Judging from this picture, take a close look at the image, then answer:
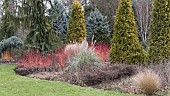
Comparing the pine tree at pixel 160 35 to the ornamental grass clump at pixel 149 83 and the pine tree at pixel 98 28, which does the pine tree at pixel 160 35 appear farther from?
the pine tree at pixel 98 28

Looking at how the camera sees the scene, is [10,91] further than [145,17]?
No

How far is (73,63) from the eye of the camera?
10672 mm

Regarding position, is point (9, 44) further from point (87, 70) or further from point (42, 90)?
point (42, 90)

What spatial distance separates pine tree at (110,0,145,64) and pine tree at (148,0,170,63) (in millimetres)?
565

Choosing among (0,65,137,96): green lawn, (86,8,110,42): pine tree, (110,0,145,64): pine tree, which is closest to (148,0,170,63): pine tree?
(110,0,145,64): pine tree

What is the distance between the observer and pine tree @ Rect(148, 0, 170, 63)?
458 inches

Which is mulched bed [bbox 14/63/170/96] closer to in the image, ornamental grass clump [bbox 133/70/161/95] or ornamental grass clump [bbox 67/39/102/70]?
ornamental grass clump [bbox 67/39/102/70]

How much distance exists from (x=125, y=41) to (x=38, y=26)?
16.3 ft

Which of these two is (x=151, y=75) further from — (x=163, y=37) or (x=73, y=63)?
(x=163, y=37)

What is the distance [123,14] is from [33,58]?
423 cm

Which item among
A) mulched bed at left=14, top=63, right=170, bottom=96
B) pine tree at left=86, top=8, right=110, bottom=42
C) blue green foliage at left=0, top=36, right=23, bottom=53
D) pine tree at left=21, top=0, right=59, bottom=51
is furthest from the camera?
pine tree at left=86, top=8, right=110, bottom=42

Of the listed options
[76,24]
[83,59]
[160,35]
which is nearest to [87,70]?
[83,59]

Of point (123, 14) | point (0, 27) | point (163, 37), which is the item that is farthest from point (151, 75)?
point (0, 27)

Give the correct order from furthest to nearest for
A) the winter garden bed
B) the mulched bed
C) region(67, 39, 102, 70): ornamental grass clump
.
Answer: region(67, 39, 102, 70): ornamental grass clump
the winter garden bed
the mulched bed
